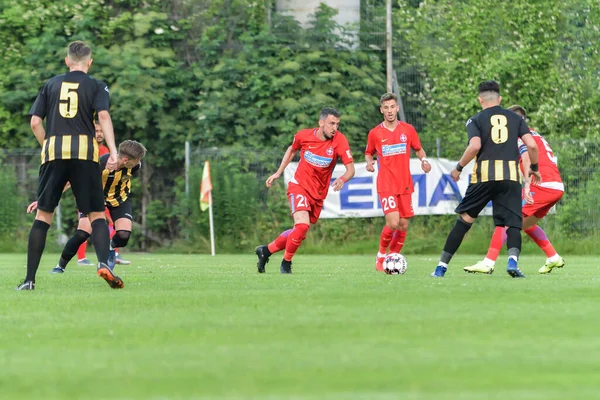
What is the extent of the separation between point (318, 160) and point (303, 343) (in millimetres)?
7929

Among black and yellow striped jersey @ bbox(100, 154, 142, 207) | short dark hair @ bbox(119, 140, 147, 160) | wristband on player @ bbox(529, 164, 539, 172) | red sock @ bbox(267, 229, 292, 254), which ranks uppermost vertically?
short dark hair @ bbox(119, 140, 147, 160)

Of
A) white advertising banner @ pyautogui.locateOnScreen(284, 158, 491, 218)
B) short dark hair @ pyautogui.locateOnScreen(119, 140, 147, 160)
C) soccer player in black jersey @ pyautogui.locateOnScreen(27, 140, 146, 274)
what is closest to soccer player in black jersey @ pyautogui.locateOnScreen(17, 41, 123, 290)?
short dark hair @ pyautogui.locateOnScreen(119, 140, 147, 160)

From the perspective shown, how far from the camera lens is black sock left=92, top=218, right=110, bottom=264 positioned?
35.2ft

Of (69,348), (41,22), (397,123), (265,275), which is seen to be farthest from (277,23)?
(69,348)

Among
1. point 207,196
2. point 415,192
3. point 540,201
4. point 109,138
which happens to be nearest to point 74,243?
point 109,138

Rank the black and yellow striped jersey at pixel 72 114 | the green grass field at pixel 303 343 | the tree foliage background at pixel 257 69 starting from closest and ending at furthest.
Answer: the green grass field at pixel 303 343 < the black and yellow striped jersey at pixel 72 114 < the tree foliage background at pixel 257 69

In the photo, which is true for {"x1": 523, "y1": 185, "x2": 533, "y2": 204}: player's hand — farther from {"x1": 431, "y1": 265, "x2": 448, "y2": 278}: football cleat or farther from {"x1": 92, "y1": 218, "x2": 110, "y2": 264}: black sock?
{"x1": 92, "y1": 218, "x2": 110, "y2": 264}: black sock

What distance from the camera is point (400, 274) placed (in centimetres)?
1401

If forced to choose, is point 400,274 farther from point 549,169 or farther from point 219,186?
point 219,186

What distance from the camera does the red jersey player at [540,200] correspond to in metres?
14.3

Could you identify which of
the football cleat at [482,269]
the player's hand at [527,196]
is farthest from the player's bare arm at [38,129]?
the player's hand at [527,196]

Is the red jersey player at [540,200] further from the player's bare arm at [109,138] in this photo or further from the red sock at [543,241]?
the player's bare arm at [109,138]

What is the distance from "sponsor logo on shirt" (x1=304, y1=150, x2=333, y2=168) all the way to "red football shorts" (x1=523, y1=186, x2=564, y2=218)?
252 centimetres

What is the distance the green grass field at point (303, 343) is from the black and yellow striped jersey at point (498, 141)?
1921mm
